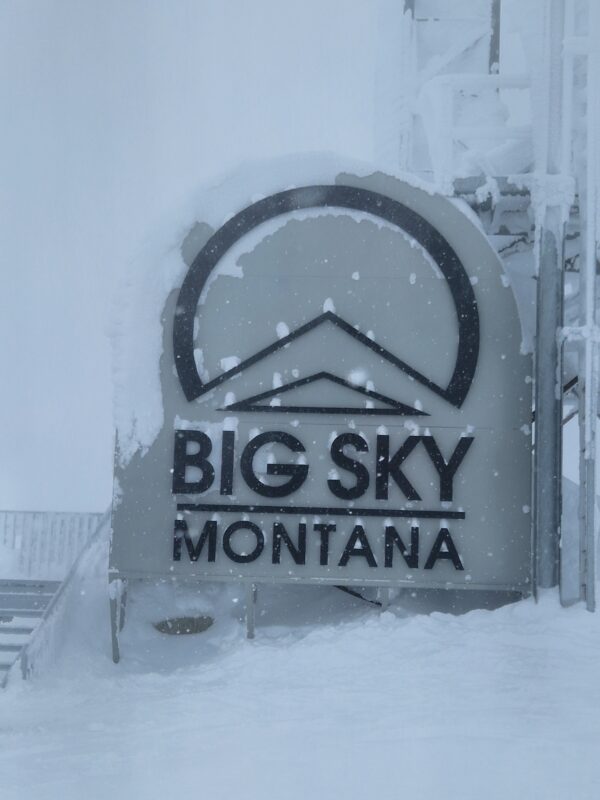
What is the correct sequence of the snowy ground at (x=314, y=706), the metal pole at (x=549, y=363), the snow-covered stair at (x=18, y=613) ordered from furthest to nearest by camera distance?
the snow-covered stair at (x=18, y=613)
the metal pole at (x=549, y=363)
the snowy ground at (x=314, y=706)

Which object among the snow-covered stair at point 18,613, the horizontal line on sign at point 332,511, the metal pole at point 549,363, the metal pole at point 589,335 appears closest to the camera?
the metal pole at point 589,335

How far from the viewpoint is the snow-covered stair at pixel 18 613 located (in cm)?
1150

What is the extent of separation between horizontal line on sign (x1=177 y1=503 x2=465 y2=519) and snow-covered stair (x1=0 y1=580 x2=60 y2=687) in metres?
3.26

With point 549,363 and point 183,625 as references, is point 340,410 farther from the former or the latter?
point 183,625

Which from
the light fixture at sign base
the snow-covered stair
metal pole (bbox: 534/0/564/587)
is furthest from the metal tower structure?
the snow-covered stair

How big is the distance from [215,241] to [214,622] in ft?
17.5

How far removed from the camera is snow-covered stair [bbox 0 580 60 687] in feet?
37.7

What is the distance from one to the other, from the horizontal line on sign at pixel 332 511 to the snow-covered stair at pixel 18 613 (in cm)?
326

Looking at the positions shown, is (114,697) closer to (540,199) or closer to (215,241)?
(215,241)

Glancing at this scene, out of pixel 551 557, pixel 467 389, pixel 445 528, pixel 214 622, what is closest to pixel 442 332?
pixel 467 389

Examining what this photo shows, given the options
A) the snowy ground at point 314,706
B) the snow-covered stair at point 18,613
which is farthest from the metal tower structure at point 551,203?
the snow-covered stair at point 18,613

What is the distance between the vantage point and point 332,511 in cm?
1011

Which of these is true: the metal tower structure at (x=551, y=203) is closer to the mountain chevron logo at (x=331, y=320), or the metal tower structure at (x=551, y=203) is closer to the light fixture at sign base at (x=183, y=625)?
the mountain chevron logo at (x=331, y=320)

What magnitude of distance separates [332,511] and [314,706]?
2.89m
